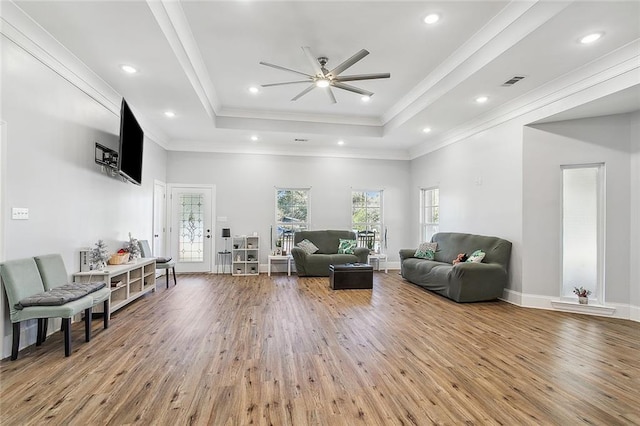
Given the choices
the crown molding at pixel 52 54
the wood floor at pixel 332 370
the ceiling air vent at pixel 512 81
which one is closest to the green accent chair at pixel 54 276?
the wood floor at pixel 332 370

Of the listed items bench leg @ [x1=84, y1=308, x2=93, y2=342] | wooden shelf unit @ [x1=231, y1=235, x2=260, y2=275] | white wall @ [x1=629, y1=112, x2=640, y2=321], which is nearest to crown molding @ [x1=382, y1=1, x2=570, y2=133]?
white wall @ [x1=629, y1=112, x2=640, y2=321]

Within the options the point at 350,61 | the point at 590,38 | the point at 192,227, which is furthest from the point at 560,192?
the point at 192,227

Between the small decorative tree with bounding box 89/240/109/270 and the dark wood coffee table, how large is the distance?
11.7 feet

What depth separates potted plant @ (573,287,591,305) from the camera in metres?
4.54

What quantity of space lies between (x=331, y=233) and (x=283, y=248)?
1.25m

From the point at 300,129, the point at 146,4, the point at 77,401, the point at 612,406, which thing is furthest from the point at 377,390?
the point at 300,129

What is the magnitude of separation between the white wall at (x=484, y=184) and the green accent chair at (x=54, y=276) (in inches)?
223

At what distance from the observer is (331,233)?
7828 mm

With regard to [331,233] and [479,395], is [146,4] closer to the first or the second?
[479,395]

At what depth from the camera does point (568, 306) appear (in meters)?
4.60

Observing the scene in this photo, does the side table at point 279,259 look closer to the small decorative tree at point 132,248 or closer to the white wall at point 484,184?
the small decorative tree at point 132,248

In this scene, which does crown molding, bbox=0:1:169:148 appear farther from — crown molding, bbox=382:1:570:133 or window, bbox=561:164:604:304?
window, bbox=561:164:604:304

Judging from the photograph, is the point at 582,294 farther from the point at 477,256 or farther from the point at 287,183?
the point at 287,183

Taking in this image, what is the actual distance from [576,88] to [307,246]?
5454 millimetres
